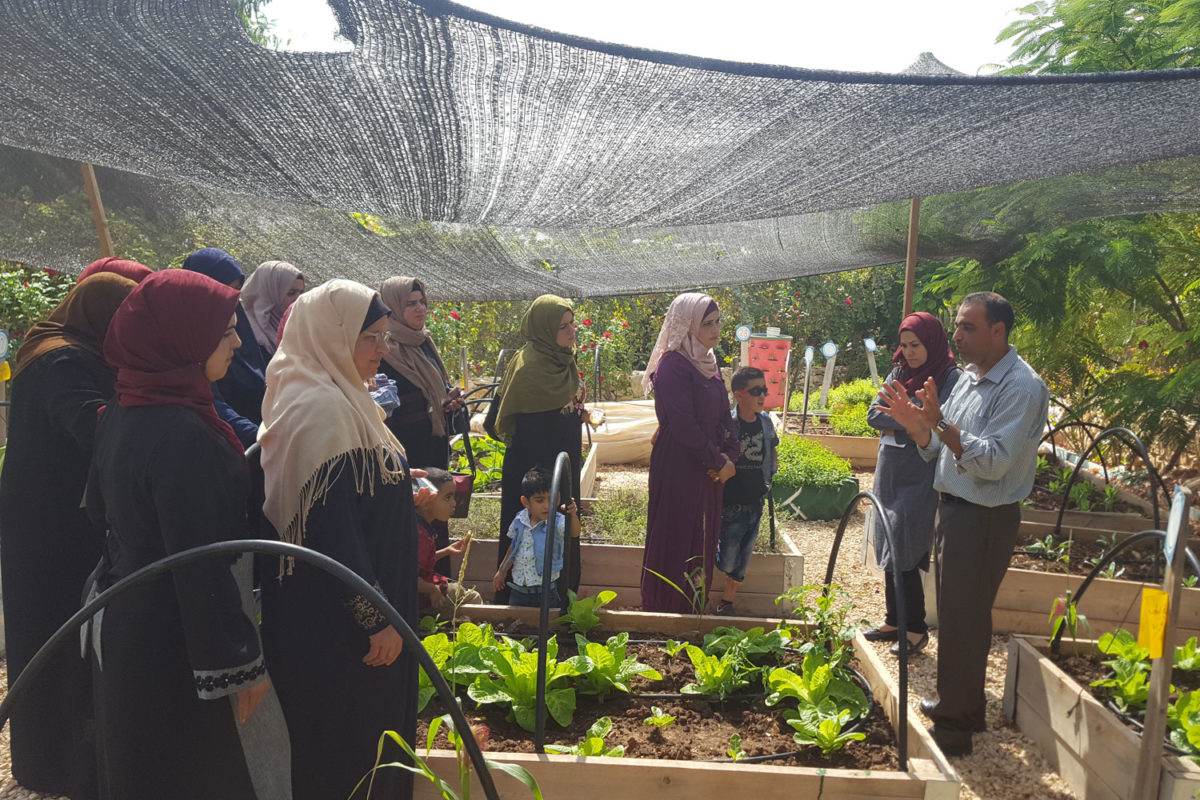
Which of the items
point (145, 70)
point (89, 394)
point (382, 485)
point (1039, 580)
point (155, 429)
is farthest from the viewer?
point (1039, 580)

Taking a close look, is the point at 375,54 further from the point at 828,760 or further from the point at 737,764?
the point at 828,760

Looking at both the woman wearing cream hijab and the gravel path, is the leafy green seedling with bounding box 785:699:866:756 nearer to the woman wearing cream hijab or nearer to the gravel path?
the gravel path

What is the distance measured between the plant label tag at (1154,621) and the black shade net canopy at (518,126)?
1.41 metres

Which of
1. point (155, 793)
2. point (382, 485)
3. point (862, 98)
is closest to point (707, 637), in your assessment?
point (382, 485)

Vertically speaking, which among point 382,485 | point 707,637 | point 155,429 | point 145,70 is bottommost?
point 707,637

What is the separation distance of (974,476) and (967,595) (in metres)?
0.44

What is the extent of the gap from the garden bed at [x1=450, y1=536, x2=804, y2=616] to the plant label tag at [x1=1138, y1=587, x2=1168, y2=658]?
2.25 meters

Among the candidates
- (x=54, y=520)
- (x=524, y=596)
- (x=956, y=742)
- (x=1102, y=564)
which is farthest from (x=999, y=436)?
(x=54, y=520)

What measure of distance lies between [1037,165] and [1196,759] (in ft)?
7.29

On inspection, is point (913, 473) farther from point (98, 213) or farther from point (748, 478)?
point (98, 213)

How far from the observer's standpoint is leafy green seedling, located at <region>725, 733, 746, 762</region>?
6.88 feet

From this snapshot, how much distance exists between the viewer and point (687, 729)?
2320 millimetres

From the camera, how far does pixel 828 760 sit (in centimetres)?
212

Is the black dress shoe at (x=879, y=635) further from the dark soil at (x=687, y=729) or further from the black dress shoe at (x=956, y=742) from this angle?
the dark soil at (x=687, y=729)
